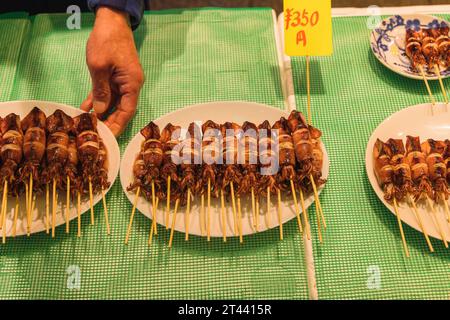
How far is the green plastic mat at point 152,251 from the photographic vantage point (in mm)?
2023

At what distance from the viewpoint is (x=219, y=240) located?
7.06ft

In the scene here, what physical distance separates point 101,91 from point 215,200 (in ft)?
3.17

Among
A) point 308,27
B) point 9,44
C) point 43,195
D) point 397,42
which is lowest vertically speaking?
point 43,195

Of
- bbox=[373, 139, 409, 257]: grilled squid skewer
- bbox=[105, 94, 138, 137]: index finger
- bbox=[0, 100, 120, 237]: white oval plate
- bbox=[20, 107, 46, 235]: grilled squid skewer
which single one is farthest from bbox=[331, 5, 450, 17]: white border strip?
Result: bbox=[20, 107, 46, 235]: grilled squid skewer

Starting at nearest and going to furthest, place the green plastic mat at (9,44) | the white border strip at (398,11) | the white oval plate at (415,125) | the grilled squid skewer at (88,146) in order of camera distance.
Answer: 1. the grilled squid skewer at (88,146)
2. the white oval plate at (415,125)
3. the green plastic mat at (9,44)
4. the white border strip at (398,11)

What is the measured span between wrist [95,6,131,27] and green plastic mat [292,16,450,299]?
1.18 meters

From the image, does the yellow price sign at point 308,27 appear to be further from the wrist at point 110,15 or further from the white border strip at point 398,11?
the wrist at point 110,15

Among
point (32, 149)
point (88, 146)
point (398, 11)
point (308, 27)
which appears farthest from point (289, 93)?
point (32, 149)

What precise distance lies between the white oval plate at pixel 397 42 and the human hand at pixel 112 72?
161 centimetres

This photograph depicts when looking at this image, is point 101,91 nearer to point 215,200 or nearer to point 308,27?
point 215,200

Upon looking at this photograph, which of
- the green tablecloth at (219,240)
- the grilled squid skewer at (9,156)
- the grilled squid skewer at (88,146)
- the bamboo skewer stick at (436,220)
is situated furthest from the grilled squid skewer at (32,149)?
the bamboo skewer stick at (436,220)

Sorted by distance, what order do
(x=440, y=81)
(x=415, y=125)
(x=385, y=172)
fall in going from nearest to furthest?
1. (x=385, y=172)
2. (x=415, y=125)
3. (x=440, y=81)
